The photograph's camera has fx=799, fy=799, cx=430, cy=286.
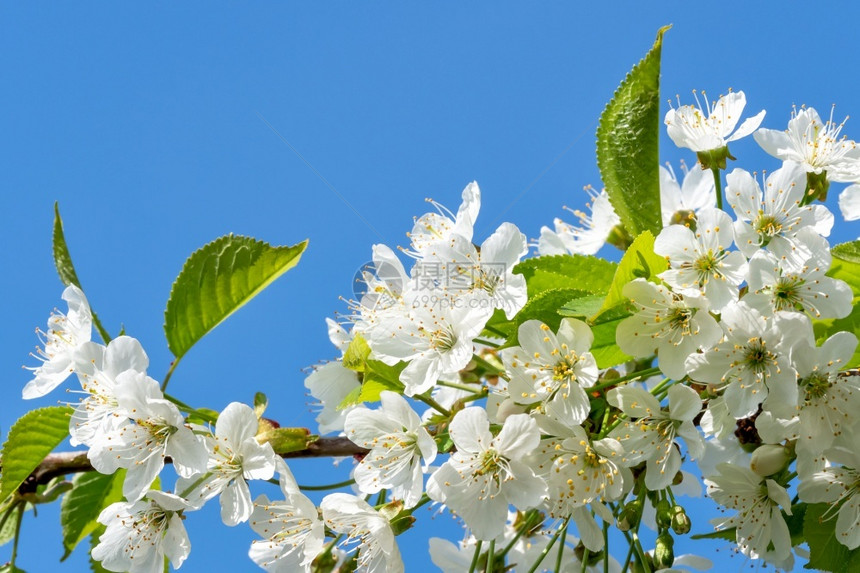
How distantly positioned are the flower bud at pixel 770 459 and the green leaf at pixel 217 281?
4.26 feet

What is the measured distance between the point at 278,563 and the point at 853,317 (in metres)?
1.53

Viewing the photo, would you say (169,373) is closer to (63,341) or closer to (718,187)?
(63,341)

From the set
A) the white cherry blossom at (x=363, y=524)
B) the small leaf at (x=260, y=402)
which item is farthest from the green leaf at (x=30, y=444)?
the white cherry blossom at (x=363, y=524)

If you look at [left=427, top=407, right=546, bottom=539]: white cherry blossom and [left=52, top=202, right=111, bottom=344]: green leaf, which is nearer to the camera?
[left=427, top=407, right=546, bottom=539]: white cherry blossom

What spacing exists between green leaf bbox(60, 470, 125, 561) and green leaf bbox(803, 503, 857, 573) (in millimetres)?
1950

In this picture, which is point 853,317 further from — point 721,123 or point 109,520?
point 109,520

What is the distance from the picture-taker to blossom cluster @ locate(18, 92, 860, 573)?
174 centimetres

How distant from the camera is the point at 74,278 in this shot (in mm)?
2246

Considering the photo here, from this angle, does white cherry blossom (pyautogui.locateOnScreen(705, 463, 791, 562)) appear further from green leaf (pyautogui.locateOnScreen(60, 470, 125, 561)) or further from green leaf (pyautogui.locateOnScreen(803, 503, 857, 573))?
green leaf (pyautogui.locateOnScreen(60, 470, 125, 561))

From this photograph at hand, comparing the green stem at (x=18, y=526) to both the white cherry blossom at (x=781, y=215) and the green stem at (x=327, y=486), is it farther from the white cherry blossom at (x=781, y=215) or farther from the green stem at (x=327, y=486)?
the white cherry blossom at (x=781, y=215)

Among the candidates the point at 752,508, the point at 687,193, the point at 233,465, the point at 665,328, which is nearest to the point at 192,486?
the point at 233,465

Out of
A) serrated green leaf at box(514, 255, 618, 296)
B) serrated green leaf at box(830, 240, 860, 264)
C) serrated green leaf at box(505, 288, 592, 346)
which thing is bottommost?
serrated green leaf at box(505, 288, 592, 346)

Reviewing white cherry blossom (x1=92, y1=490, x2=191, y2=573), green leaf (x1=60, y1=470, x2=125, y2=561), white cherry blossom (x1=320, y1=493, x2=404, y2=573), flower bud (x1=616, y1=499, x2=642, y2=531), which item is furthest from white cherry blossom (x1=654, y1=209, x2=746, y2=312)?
green leaf (x1=60, y1=470, x2=125, y2=561)

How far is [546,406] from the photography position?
171cm
